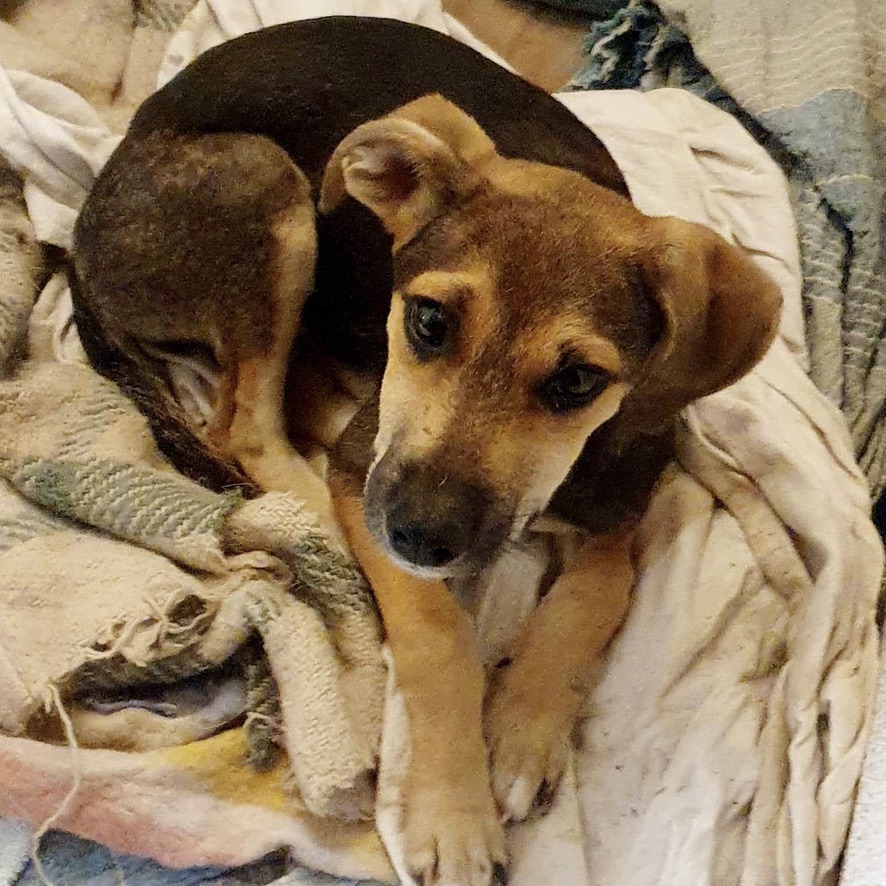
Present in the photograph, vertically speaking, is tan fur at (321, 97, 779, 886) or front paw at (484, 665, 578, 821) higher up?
tan fur at (321, 97, 779, 886)

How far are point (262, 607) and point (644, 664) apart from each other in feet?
2.36

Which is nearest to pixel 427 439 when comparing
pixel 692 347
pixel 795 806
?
pixel 692 347

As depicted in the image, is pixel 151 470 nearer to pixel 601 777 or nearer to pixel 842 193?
pixel 601 777

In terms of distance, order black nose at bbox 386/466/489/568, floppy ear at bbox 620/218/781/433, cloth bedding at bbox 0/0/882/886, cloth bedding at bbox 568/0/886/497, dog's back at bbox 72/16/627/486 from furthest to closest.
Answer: cloth bedding at bbox 568/0/886/497, dog's back at bbox 72/16/627/486, cloth bedding at bbox 0/0/882/886, floppy ear at bbox 620/218/781/433, black nose at bbox 386/466/489/568

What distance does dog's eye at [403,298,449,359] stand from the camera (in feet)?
5.36

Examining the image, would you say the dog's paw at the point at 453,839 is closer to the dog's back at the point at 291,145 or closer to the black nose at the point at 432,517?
the black nose at the point at 432,517

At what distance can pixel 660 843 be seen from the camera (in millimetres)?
1788

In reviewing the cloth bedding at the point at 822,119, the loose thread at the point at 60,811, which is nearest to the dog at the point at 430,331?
the loose thread at the point at 60,811

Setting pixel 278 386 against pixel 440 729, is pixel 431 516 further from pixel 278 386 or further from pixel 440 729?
pixel 278 386

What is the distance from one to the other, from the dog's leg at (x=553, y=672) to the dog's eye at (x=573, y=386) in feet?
1.58

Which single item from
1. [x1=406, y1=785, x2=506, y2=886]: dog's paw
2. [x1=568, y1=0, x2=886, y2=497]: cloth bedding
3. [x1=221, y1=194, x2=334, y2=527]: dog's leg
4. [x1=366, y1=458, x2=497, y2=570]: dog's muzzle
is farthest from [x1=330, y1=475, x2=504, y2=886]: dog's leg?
[x1=568, y1=0, x2=886, y2=497]: cloth bedding

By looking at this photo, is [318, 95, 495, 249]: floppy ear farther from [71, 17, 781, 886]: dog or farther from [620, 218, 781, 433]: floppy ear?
[620, 218, 781, 433]: floppy ear

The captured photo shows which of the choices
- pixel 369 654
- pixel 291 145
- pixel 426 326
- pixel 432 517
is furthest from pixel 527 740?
pixel 291 145

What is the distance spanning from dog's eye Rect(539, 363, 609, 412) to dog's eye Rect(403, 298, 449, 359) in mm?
183
